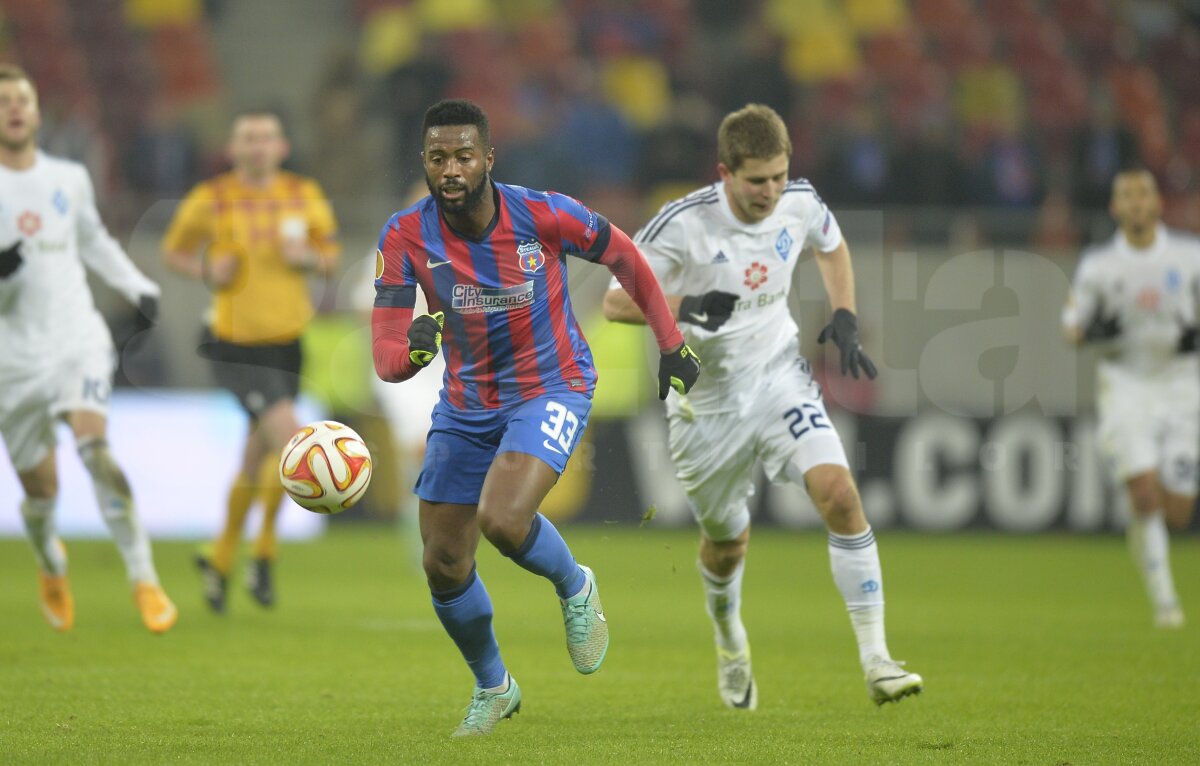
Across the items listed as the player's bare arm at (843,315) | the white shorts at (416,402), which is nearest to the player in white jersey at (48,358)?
the player's bare arm at (843,315)

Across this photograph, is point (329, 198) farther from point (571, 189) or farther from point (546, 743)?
point (546, 743)

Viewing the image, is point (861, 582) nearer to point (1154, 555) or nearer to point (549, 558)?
point (549, 558)

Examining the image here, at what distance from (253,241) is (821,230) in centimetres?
492

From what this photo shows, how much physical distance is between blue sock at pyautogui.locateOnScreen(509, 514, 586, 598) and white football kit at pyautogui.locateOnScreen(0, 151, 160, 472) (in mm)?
3620

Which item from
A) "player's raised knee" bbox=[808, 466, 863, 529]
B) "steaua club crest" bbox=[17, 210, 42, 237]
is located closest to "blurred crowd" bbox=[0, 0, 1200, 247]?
"steaua club crest" bbox=[17, 210, 42, 237]

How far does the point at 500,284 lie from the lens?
5.77 meters

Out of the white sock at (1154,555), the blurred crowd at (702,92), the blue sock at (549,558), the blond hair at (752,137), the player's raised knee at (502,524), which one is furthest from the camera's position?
the blurred crowd at (702,92)

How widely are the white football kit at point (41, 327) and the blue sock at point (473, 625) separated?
3367mm

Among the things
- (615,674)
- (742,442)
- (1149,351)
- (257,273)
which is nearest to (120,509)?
(257,273)

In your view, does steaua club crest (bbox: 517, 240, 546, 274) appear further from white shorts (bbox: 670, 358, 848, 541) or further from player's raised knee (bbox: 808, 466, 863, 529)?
player's raised knee (bbox: 808, 466, 863, 529)

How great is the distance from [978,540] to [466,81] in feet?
24.5

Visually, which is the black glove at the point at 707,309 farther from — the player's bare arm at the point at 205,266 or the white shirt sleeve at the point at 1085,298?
the white shirt sleeve at the point at 1085,298

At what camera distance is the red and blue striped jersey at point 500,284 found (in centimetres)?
573

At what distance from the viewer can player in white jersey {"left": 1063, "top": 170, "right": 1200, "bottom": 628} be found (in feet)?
35.4
